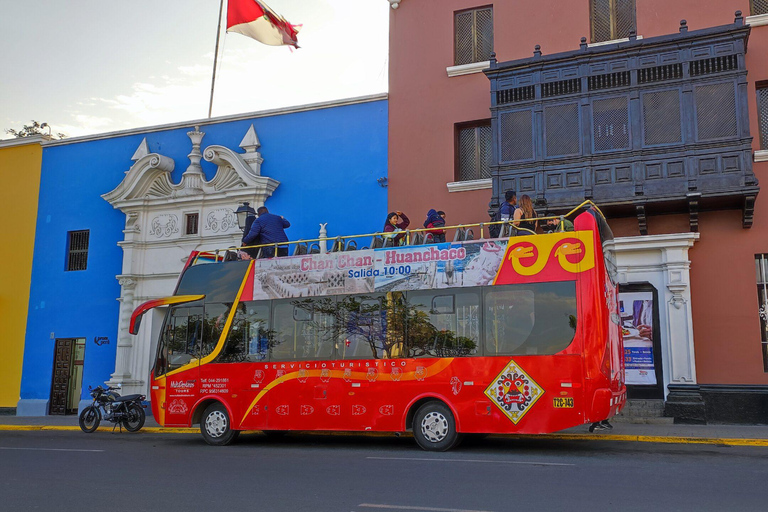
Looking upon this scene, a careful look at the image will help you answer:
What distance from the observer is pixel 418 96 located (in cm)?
1895

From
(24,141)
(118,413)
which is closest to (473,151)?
(118,413)

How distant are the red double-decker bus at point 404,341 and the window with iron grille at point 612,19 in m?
7.82

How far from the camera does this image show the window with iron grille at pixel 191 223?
20.8 meters

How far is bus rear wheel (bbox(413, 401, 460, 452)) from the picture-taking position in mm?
11281

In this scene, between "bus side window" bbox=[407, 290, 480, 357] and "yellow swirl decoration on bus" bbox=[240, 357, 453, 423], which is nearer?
"bus side window" bbox=[407, 290, 480, 357]

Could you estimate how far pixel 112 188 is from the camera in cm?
2209

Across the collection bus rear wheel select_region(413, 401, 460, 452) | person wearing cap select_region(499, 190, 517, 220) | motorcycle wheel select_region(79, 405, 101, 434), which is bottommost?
motorcycle wheel select_region(79, 405, 101, 434)

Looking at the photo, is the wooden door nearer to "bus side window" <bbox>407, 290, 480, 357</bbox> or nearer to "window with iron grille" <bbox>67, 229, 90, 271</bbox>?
"window with iron grille" <bbox>67, 229, 90, 271</bbox>

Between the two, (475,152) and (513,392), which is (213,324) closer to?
(513,392)

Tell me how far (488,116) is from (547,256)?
788 centimetres

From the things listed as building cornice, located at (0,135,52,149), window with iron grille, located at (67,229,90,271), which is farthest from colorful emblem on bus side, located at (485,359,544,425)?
building cornice, located at (0,135,52,149)

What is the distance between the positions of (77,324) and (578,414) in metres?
16.6

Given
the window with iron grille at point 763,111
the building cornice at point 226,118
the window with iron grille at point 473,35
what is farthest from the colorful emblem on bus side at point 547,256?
the building cornice at point 226,118

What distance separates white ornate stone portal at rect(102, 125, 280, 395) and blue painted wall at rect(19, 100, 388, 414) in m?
0.37
